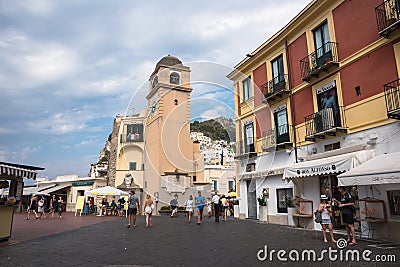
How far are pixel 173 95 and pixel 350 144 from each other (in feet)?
76.1

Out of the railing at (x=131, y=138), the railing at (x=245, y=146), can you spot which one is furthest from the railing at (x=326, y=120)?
the railing at (x=131, y=138)

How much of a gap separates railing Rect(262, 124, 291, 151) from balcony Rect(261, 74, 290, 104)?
5.74ft

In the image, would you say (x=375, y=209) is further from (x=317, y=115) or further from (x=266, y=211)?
(x=266, y=211)

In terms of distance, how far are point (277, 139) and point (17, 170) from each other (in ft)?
43.1

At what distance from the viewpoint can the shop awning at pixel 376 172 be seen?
873 centimetres

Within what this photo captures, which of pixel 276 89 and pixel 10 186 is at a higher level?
pixel 276 89

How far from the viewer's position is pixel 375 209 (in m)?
10.7

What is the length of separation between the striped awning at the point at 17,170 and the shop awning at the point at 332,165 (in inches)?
422

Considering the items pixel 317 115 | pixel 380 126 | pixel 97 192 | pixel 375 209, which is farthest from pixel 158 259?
pixel 97 192

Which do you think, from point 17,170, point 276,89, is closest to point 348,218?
point 276,89

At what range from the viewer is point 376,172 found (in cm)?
918

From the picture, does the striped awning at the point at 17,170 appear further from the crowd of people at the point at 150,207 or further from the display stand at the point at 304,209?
the display stand at the point at 304,209

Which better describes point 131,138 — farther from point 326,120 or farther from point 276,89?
point 326,120

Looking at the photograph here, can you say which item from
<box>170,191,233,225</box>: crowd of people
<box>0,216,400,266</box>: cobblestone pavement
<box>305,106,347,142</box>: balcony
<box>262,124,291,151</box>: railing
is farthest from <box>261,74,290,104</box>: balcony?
<box>0,216,400,266</box>: cobblestone pavement
